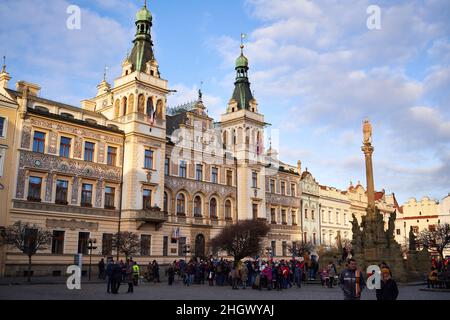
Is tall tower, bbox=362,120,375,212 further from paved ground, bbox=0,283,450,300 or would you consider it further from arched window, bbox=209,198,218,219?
arched window, bbox=209,198,218,219

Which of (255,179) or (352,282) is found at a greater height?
(255,179)

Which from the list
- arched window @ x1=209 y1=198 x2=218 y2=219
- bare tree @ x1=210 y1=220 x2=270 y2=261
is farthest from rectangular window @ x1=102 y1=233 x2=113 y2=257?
arched window @ x1=209 y1=198 x2=218 y2=219

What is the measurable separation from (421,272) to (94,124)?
28934 millimetres

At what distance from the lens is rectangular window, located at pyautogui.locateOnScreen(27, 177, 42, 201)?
117 ft

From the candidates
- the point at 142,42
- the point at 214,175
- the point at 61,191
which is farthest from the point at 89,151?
the point at 214,175

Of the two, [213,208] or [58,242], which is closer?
[58,242]

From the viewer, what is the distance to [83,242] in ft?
126

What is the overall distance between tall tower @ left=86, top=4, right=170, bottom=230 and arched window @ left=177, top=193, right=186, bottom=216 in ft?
12.7

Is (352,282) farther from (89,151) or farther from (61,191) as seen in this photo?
(89,151)

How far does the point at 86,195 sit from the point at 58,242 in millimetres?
4559

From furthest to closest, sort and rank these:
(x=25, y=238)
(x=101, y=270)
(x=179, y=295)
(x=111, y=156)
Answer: (x=111, y=156), (x=101, y=270), (x=25, y=238), (x=179, y=295)

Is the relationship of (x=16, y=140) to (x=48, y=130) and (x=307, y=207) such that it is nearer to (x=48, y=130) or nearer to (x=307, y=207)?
(x=48, y=130)

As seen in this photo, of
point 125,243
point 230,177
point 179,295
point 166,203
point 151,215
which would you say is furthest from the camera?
point 230,177

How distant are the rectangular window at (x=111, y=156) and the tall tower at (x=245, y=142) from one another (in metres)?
17.2
